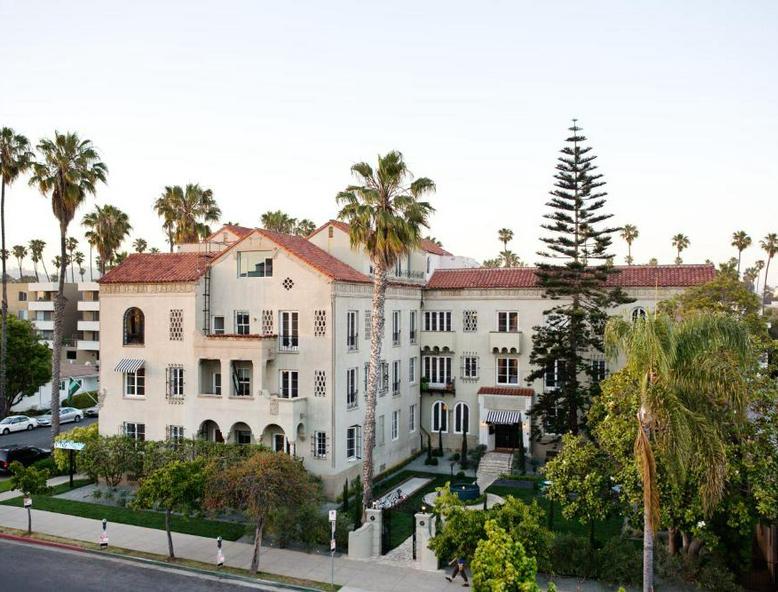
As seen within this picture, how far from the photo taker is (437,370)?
125 ft

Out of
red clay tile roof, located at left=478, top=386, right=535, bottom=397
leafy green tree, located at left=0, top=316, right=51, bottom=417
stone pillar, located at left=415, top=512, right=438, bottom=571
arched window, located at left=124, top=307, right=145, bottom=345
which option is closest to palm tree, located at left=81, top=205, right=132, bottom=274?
leafy green tree, located at left=0, top=316, right=51, bottom=417

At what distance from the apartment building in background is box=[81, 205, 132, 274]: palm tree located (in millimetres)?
11708

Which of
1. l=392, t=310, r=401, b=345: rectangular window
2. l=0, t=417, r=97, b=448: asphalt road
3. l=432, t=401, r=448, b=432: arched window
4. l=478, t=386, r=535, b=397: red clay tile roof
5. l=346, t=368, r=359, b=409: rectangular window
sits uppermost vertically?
l=392, t=310, r=401, b=345: rectangular window

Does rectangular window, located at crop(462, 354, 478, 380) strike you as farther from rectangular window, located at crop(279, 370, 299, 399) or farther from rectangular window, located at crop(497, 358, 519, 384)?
→ rectangular window, located at crop(279, 370, 299, 399)

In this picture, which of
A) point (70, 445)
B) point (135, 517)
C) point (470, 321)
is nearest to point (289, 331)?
point (135, 517)

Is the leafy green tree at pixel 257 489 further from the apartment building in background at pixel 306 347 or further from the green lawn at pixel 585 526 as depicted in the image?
the green lawn at pixel 585 526

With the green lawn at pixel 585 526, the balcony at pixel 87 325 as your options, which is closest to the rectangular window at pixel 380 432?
the green lawn at pixel 585 526

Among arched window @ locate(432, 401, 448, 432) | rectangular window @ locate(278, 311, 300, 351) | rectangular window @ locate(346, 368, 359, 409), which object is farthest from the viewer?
arched window @ locate(432, 401, 448, 432)

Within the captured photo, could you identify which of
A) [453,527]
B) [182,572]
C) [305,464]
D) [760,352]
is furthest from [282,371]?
[760,352]

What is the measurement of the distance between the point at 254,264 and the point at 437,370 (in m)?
13.3

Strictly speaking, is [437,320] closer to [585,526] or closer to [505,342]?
[505,342]

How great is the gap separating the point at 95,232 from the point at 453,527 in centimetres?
3649

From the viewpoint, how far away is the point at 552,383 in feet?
116

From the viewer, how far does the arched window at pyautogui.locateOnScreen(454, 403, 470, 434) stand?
37.3 meters
